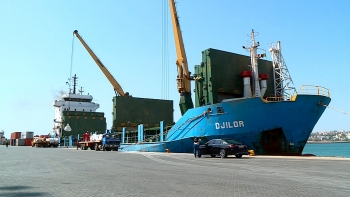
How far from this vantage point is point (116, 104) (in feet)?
123

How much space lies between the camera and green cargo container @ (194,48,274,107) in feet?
78.9

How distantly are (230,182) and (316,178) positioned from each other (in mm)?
2614

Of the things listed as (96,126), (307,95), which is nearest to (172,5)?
(307,95)

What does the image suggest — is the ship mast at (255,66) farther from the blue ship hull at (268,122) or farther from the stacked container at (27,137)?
the stacked container at (27,137)

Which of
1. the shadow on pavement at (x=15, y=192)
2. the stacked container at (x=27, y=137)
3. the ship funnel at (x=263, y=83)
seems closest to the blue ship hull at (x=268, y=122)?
the ship funnel at (x=263, y=83)

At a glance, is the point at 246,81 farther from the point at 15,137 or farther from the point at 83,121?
the point at 15,137

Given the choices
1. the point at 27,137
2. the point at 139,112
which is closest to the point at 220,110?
the point at 139,112

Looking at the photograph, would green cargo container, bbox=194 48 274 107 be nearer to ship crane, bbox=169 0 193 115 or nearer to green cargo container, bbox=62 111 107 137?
ship crane, bbox=169 0 193 115

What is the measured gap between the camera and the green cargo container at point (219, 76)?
2405 cm

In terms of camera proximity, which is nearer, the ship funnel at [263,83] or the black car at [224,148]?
the black car at [224,148]

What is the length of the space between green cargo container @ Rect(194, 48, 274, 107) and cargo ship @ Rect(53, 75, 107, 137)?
34.2 m

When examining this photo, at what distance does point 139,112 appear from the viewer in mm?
39844

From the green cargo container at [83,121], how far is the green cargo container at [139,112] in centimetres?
1761

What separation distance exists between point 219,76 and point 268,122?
5841mm
